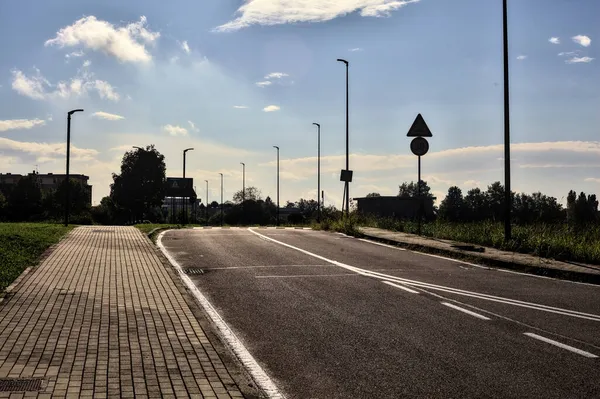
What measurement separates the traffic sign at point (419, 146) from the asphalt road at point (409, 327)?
354 inches

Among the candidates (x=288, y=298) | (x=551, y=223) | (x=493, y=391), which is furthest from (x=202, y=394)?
(x=551, y=223)

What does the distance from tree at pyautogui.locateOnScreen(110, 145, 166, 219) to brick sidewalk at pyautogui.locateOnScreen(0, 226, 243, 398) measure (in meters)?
86.6

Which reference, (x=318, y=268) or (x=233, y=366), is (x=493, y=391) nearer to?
(x=233, y=366)

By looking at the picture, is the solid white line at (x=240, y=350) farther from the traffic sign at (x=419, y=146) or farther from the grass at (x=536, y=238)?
the traffic sign at (x=419, y=146)

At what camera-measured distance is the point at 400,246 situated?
19594mm

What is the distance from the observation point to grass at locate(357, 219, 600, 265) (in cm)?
1495

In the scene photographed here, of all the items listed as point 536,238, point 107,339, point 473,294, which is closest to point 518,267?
point 536,238

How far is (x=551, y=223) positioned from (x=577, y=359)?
48.7ft

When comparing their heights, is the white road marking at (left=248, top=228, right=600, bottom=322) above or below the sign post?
below

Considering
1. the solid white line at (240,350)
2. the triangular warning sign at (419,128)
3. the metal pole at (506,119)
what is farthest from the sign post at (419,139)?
the solid white line at (240,350)

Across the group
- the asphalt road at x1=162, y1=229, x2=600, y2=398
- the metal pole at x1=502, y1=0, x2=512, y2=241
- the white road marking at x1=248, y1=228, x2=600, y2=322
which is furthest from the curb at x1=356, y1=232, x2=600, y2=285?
the white road marking at x1=248, y1=228, x2=600, y2=322

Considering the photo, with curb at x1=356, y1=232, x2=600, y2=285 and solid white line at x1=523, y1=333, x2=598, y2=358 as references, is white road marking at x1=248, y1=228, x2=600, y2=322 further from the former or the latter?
curb at x1=356, y1=232, x2=600, y2=285

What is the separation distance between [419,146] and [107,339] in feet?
58.1

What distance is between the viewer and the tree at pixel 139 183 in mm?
96250
